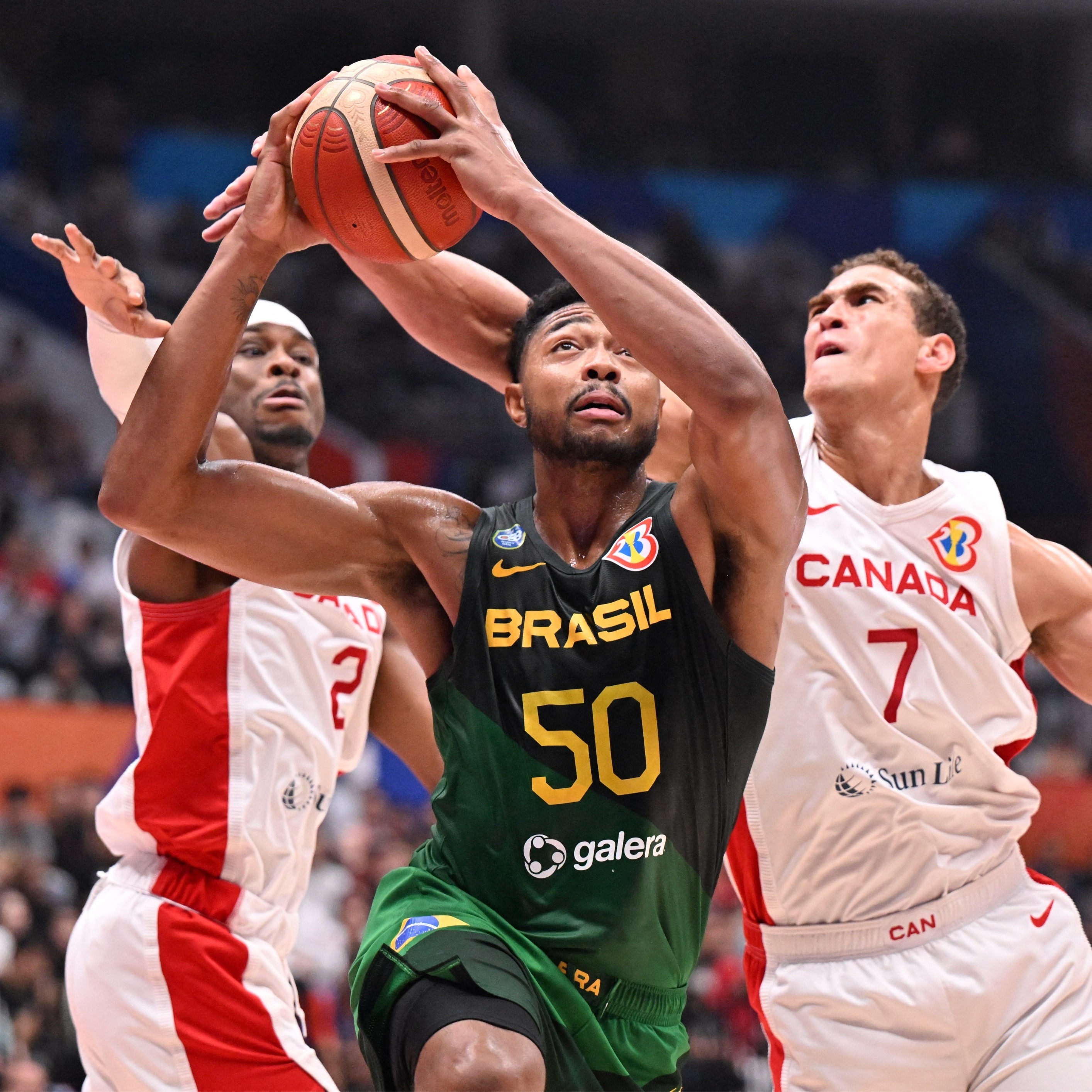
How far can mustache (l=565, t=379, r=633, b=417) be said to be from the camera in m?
3.43

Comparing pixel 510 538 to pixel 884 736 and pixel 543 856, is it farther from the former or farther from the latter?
pixel 884 736

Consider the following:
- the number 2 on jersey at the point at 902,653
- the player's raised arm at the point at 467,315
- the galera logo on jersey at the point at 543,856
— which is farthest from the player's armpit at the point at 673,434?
the galera logo on jersey at the point at 543,856

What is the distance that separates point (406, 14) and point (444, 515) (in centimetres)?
1540

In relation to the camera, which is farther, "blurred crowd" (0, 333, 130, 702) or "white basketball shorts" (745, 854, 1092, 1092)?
"blurred crowd" (0, 333, 130, 702)

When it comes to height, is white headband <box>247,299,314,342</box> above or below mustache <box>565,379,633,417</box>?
above

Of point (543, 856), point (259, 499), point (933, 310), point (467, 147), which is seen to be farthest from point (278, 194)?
point (933, 310)

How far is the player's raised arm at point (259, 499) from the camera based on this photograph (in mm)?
3236


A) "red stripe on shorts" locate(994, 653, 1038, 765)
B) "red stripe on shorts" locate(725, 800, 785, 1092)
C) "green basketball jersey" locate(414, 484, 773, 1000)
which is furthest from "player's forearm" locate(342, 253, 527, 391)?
"red stripe on shorts" locate(994, 653, 1038, 765)

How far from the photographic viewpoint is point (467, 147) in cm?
321

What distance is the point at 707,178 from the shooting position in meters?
16.5

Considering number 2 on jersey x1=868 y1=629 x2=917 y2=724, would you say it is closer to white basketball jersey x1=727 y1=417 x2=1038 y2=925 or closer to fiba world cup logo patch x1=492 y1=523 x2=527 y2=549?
white basketball jersey x1=727 y1=417 x2=1038 y2=925

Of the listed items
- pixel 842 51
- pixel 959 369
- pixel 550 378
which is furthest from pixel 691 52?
pixel 550 378

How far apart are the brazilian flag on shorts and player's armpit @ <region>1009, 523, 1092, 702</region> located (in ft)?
4.14

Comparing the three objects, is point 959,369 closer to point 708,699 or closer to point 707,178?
point 708,699
